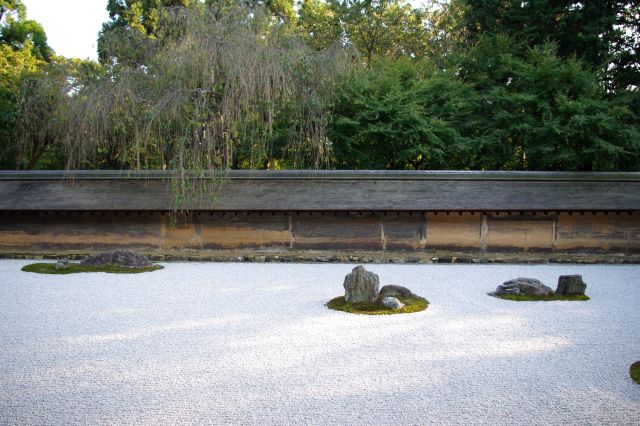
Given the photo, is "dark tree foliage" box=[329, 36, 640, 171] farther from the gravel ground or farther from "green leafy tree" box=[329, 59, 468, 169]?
the gravel ground

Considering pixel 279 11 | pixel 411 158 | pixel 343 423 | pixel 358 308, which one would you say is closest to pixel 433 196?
pixel 411 158

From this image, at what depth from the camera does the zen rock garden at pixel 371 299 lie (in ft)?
19.8

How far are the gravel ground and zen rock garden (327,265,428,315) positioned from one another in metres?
0.23

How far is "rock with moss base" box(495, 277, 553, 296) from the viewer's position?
22.9 ft

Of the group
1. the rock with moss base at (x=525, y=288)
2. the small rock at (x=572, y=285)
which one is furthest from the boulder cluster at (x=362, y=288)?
the small rock at (x=572, y=285)

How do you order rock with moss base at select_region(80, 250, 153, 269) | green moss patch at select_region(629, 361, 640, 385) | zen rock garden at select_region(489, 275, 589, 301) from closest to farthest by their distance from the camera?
green moss patch at select_region(629, 361, 640, 385) < zen rock garden at select_region(489, 275, 589, 301) < rock with moss base at select_region(80, 250, 153, 269)

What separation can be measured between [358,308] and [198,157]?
4987mm

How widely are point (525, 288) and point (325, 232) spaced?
4.83 m

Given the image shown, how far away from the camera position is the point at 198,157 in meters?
9.60

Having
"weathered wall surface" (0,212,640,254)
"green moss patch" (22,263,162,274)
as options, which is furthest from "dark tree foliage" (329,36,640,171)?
"green moss patch" (22,263,162,274)

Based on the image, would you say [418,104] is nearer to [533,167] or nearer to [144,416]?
[533,167]

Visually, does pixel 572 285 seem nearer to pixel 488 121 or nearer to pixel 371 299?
pixel 371 299

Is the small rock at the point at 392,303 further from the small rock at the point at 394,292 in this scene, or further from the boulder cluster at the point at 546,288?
the boulder cluster at the point at 546,288

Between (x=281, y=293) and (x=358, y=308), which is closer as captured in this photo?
(x=358, y=308)
